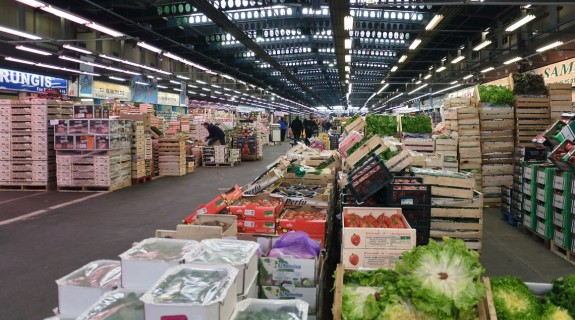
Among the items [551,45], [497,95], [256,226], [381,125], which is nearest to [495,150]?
[497,95]

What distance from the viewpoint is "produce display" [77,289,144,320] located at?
2.16 m

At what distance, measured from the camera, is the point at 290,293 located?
3195mm

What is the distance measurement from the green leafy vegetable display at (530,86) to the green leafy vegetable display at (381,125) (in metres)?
2.80

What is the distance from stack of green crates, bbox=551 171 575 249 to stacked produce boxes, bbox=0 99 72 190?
11.2 m

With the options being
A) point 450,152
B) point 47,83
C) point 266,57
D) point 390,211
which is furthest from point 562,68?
point 47,83

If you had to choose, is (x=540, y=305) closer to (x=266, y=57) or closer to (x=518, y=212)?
(x=518, y=212)

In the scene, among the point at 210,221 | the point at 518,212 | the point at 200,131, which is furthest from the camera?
the point at 200,131

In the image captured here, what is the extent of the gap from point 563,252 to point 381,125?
554cm

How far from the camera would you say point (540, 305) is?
8.50 feet

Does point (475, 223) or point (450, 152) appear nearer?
point (475, 223)

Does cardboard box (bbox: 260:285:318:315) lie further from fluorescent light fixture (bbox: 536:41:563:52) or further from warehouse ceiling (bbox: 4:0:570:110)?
fluorescent light fixture (bbox: 536:41:563:52)

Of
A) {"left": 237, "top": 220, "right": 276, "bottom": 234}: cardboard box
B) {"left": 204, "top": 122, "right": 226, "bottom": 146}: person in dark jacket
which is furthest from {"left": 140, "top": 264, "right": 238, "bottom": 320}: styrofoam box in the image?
{"left": 204, "top": 122, "right": 226, "bottom": 146}: person in dark jacket

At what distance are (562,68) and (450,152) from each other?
9449mm

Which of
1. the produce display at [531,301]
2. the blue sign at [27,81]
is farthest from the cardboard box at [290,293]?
the blue sign at [27,81]
